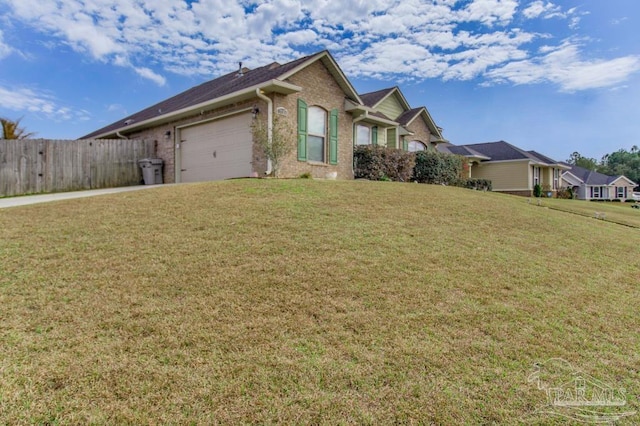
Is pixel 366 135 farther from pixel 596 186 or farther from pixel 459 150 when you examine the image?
pixel 596 186

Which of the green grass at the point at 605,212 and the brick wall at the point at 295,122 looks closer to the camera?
the green grass at the point at 605,212

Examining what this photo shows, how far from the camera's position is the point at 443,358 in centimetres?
300

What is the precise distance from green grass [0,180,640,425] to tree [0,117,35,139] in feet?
47.6

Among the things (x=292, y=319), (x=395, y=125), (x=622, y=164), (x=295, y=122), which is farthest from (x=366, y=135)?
(x=622, y=164)

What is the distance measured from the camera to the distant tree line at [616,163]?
64.6 m

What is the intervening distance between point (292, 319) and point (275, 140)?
879 cm

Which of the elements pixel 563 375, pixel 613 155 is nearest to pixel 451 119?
pixel 563 375

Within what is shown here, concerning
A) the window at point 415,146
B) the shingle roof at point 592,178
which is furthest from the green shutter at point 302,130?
the shingle roof at point 592,178

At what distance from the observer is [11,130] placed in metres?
17.4

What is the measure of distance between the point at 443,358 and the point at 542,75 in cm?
2241

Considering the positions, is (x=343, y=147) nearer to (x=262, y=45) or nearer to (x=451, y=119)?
(x=262, y=45)

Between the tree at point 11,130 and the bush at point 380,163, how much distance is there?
1646 centimetres

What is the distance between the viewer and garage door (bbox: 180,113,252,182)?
508 inches

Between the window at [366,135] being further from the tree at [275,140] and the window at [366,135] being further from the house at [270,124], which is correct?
the tree at [275,140]
